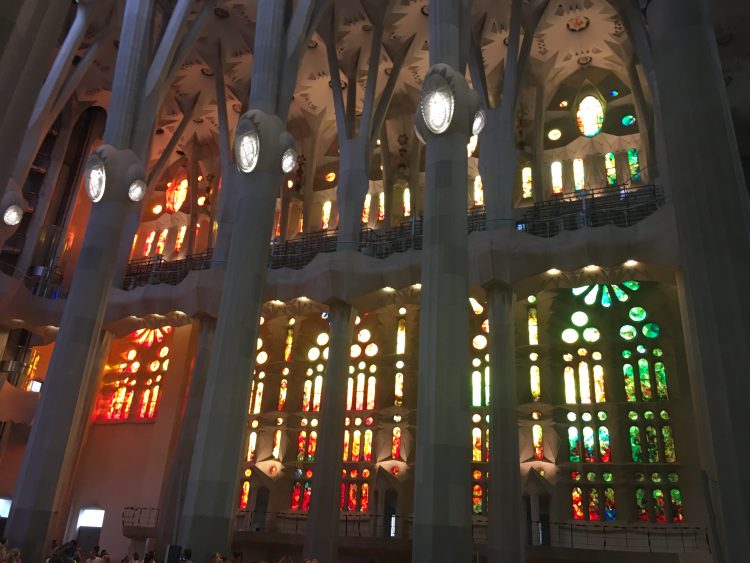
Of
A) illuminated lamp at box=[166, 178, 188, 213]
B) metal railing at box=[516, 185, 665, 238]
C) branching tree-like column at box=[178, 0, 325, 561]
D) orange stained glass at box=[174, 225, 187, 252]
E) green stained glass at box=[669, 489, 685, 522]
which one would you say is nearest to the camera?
branching tree-like column at box=[178, 0, 325, 561]

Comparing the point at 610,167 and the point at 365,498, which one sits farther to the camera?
A: the point at 610,167

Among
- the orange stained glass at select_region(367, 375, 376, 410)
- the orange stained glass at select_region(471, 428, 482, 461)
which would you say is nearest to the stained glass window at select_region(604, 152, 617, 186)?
the orange stained glass at select_region(471, 428, 482, 461)

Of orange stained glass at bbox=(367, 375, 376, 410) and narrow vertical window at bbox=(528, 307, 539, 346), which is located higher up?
narrow vertical window at bbox=(528, 307, 539, 346)

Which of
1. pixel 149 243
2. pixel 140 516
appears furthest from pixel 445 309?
pixel 149 243

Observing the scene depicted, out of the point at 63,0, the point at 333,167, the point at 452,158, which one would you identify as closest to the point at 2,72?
the point at 63,0

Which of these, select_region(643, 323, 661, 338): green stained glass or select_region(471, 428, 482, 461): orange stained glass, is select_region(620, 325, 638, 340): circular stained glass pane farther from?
select_region(471, 428, 482, 461): orange stained glass

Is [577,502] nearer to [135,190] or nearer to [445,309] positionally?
[445,309]

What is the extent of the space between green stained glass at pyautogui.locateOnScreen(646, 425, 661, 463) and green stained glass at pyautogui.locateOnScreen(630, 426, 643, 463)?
222 millimetres

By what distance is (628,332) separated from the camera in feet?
66.5

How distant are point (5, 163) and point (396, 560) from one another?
1746cm

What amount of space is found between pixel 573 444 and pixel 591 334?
3627 mm

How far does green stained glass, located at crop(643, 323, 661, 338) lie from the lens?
19934 mm

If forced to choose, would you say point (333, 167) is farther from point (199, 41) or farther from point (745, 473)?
point (745, 473)

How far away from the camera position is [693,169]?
7891 mm
